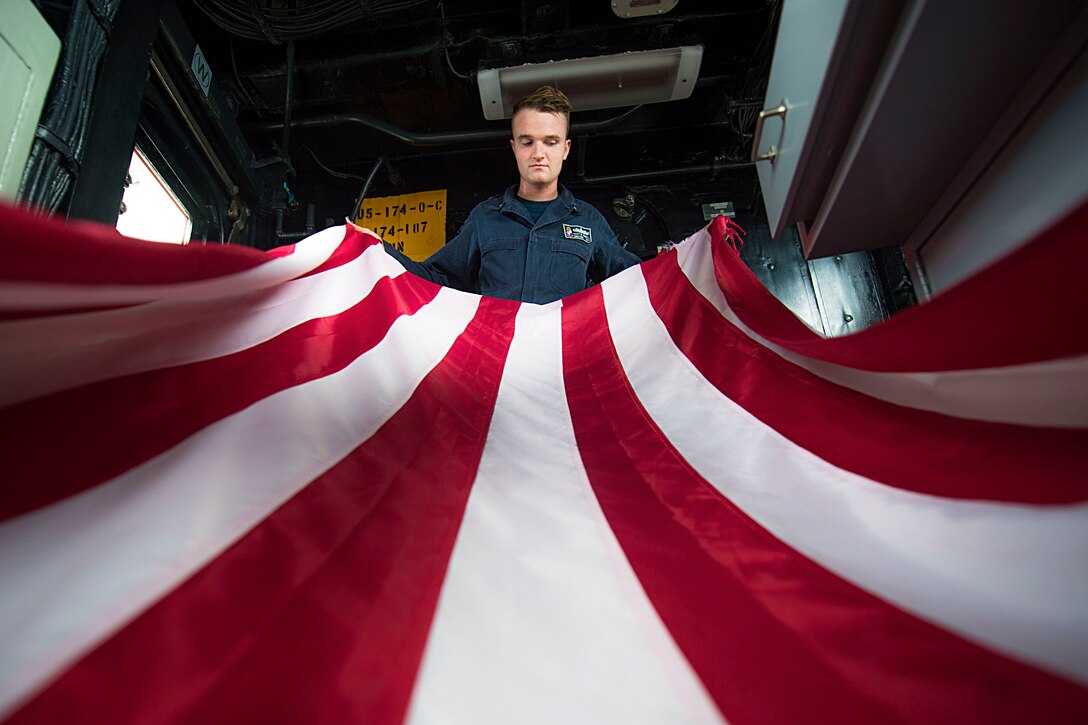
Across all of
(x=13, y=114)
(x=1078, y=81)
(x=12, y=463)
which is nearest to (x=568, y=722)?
(x=12, y=463)

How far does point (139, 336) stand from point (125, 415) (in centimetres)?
10

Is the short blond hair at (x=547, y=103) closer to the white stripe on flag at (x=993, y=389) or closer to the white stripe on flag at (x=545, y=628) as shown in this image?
the white stripe on flag at (x=993, y=389)

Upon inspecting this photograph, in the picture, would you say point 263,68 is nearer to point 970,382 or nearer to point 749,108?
point 749,108

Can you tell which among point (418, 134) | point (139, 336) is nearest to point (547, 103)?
point (418, 134)

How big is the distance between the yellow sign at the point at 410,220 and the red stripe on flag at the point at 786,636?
256 cm

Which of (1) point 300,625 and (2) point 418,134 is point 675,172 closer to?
(2) point 418,134

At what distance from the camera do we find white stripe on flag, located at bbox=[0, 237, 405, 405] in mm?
431

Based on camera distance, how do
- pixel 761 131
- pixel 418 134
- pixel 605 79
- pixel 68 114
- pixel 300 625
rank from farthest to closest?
pixel 418 134 < pixel 605 79 < pixel 68 114 < pixel 761 131 < pixel 300 625

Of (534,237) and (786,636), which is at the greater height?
(534,237)

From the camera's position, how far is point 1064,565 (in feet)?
1.02

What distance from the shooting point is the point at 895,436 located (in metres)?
0.54

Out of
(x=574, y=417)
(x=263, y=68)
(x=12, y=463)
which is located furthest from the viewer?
(x=263, y=68)

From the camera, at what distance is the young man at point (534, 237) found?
1772mm

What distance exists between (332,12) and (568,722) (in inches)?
107
